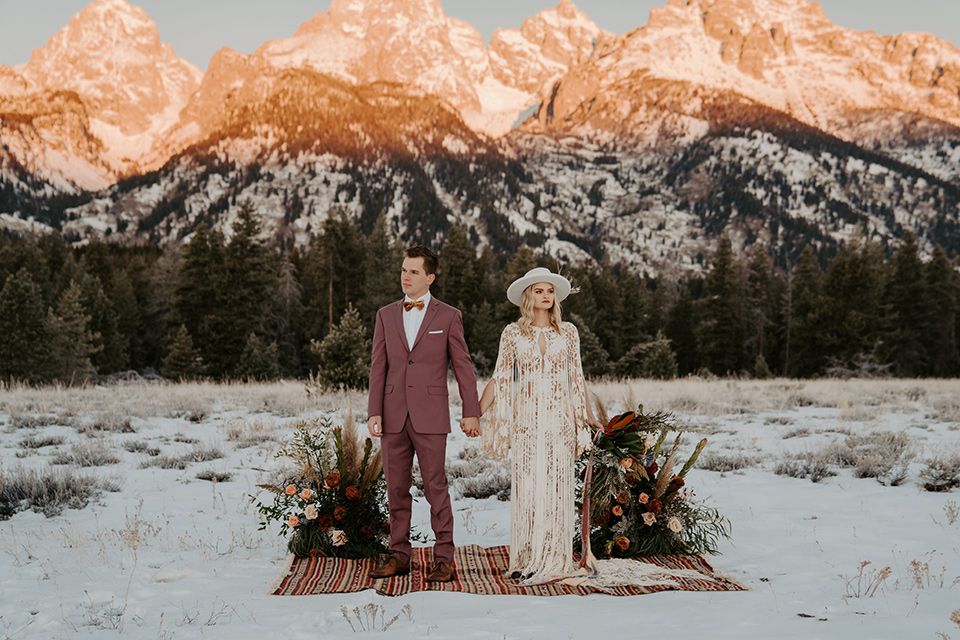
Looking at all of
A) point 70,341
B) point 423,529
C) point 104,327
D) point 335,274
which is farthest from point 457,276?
point 423,529

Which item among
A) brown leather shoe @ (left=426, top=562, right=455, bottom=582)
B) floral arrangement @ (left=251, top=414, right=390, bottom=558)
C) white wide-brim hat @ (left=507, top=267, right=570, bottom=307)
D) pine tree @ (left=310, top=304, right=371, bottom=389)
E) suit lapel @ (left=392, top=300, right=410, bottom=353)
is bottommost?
brown leather shoe @ (left=426, top=562, right=455, bottom=582)

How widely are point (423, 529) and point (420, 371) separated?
2.36 meters

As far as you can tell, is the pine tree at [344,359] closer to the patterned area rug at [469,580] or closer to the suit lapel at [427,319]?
the patterned area rug at [469,580]

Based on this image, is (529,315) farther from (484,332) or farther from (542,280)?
(484,332)

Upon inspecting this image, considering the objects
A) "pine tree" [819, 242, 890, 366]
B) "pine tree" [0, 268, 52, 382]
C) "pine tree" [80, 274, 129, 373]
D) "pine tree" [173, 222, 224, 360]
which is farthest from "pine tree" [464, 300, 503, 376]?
"pine tree" [80, 274, 129, 373]

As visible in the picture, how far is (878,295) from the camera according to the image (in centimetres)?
4009

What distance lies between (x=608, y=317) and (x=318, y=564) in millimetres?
47855

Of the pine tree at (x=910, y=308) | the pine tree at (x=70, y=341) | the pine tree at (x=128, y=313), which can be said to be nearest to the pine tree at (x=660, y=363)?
the pine tree at (x=910, y=308)

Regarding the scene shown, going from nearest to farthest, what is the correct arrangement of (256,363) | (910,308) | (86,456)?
(86,456) < (256,363) < (910,308)

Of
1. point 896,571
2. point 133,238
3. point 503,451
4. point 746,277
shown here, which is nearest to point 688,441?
point 896,571

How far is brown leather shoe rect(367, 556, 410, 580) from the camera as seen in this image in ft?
15.0

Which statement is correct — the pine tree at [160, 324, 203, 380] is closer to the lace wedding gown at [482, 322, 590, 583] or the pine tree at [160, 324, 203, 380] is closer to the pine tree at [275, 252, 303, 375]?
the pine tree at [275, 252, 303, 375]

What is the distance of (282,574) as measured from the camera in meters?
4.55

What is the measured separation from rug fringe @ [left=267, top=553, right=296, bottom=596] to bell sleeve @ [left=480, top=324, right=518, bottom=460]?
1730mm
